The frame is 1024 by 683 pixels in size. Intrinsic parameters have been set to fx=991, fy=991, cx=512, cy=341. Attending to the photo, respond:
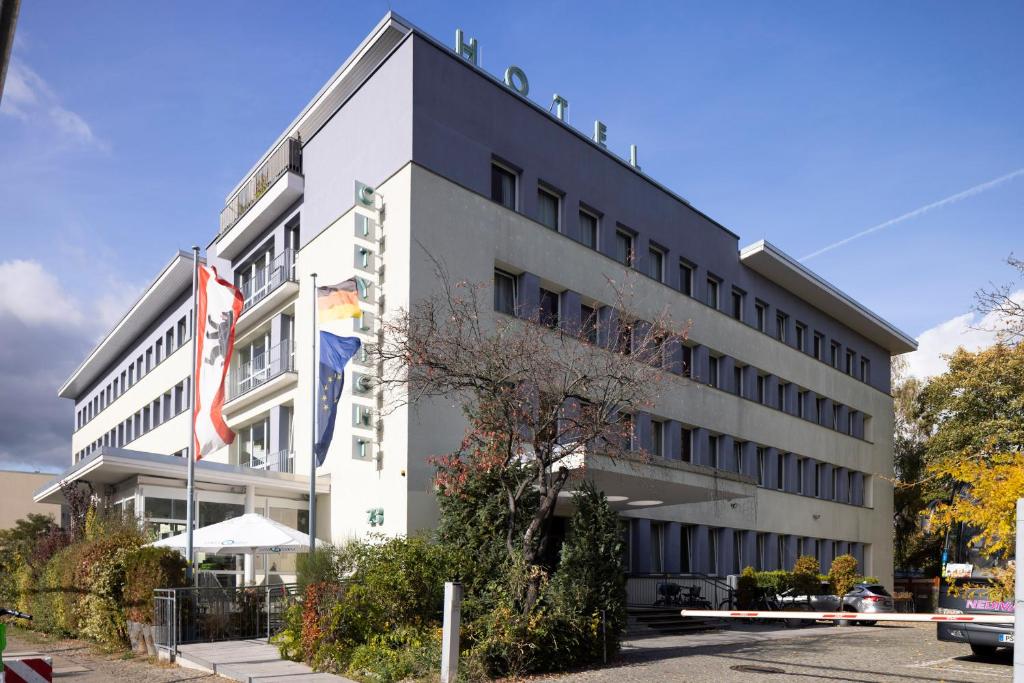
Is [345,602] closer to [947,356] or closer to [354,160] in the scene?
[354,160]

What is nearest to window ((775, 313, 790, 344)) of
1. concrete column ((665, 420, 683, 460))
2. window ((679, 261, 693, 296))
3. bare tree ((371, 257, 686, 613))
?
window ((679, 261, 693, 296))

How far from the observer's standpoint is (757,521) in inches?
1330

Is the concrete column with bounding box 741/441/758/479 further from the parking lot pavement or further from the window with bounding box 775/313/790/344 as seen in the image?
the parking lot pavement

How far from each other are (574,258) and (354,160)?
6.28 metres

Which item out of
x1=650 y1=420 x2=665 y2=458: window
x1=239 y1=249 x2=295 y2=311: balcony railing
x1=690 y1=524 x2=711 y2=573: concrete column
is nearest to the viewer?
x1=239 y1=249 x2=295 y2=311: balcony railing

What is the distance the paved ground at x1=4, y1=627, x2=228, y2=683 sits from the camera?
15086 millimetres

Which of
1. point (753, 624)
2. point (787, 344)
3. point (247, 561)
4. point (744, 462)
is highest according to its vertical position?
point (787, 344)

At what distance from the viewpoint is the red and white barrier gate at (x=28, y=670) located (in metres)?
6.21

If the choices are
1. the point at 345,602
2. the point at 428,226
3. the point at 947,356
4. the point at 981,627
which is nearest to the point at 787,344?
the point at 947,356

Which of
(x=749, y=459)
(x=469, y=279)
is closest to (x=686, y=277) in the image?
(x=749, y=459)

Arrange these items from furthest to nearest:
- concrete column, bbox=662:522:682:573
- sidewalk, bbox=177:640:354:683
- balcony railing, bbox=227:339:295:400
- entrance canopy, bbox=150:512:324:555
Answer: concrete column, bbox=662:522:682:573 → balcony railing, bbox=227:339:295:400 → entrance canopy, bbox=150:512:324:555 → sidewalk, bbox=177:640:354:683

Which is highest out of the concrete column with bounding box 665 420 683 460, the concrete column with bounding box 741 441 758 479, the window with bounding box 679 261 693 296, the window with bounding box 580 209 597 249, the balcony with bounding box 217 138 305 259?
the balcony with bounding box 217 138 305 259

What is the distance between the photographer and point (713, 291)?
1307 inches

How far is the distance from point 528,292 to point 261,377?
28.5 ft
